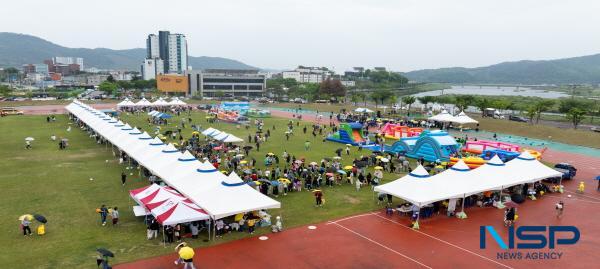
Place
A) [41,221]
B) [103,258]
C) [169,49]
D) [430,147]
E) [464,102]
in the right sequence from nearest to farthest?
1. [103,258]
2. [41,221]
3. [430,147]
4. [464,102]
5. [169,49]

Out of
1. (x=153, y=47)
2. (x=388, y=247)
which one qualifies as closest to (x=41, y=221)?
(x=388, y=247)

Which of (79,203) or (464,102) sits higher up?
(464,102)

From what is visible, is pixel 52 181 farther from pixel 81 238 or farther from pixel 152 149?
pixel 81 238

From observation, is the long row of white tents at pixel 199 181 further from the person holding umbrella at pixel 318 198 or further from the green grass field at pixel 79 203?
the person holding umbrella at pixel 318 198

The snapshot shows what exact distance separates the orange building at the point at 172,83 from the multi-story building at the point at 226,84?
2565mm

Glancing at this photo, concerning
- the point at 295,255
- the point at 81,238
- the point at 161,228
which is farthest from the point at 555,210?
the point at 81,238

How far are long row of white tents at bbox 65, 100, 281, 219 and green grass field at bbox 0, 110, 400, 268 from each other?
3.99ft

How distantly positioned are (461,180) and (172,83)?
101m

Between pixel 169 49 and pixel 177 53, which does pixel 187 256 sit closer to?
pixel 169 49

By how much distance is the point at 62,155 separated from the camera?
3097 centimetres

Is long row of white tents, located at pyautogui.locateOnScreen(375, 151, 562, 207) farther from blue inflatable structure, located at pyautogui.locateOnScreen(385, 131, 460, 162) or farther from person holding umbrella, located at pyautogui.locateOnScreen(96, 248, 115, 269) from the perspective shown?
person holding umbrella, located at pyautogui.locateOnScreen(96, 248, 115, 269)

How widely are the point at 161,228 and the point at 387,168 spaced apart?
1673cm

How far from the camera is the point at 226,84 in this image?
112938 millimetres

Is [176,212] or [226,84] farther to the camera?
[226,84]
